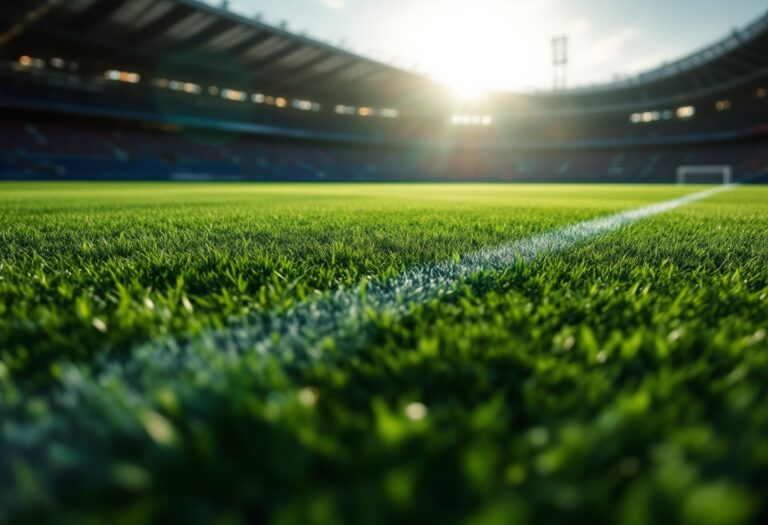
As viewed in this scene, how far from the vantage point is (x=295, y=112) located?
132ft

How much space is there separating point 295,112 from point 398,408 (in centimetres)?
4273

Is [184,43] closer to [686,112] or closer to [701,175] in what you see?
[701,175]

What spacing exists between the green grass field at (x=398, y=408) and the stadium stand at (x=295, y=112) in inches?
1071

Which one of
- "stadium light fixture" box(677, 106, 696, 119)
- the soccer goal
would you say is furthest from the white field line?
"stadium light fixture" box(677, 106, 696, 119)

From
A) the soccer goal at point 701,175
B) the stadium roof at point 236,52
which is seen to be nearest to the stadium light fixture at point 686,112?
the stadium roof at point 236,52

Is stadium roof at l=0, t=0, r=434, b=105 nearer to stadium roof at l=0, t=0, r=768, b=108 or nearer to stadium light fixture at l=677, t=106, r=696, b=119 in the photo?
stadium roof at l=0, t=0, r=768, b=108

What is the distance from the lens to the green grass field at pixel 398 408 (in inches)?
19.1

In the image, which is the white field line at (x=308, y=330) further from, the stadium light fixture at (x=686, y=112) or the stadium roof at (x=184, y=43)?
the stadium light fixture at (x=686, y=112)

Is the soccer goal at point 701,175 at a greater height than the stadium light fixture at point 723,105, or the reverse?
the stadium light fixture at point 723,105

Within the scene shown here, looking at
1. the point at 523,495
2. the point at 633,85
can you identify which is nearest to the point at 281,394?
the point at 523,495

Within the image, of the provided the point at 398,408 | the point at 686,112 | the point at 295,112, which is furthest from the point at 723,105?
the point at 398,408

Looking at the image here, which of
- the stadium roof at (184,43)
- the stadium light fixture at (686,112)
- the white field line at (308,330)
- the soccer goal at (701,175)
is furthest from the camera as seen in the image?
the stadium light fixture at (686,112)

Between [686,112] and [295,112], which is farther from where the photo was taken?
[686,112]

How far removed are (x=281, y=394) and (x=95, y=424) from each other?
263 mm
